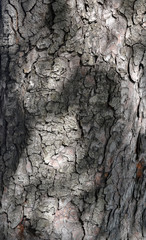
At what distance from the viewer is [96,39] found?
1.19 m

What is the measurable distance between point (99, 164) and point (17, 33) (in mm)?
776

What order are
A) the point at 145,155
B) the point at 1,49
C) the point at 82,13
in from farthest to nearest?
the point at 145,155 → the point at 1,49 → the point at 82,13

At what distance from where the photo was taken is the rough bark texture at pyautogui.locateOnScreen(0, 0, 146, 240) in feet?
3.91

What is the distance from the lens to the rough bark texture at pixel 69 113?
1.19 metres

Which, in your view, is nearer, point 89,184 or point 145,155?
point 89,184

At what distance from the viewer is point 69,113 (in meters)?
1.24

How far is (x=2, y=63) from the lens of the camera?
4.18 feet

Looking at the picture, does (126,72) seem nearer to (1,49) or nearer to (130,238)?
(1,49)

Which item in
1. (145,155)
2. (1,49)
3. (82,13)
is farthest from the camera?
(145,155)

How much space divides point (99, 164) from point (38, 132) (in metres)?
0.36

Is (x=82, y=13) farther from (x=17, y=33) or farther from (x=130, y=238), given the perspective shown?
(x=130, y=238)

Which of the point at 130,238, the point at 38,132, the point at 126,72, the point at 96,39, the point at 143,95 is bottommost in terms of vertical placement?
the point at 130,238

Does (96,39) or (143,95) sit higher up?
(96,39)

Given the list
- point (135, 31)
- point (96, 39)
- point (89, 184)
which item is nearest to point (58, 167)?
point (89, 184)
